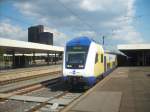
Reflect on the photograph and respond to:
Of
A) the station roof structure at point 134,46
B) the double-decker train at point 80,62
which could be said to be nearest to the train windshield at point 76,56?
the double-decker train at point 80,62

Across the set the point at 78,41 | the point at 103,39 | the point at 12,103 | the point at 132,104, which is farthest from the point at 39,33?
the point at 132,104

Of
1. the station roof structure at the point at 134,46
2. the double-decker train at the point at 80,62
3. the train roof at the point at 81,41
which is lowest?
the double-decker train at the point at 80,62

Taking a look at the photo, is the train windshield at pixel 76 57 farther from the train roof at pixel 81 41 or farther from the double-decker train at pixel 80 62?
the train roof at pixel 81 41

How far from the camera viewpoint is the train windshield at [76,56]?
59.1 ft

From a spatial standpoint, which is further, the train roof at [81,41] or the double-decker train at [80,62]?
the train roof at [81,41]

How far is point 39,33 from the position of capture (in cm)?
4344

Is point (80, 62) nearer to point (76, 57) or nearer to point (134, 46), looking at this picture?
point (76, 57)

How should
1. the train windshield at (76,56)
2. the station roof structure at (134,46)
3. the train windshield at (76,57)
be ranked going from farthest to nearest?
the station roof structure at (134,46), the train windshield at (76,57), the train windshield at (76,56)

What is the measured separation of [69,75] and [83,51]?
1.79 meters

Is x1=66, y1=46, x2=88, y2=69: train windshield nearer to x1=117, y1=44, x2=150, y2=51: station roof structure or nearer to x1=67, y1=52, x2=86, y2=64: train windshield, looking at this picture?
x1=67, y1=52, x2=86, y2=64: train windshield

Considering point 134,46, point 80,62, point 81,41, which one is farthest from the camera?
point 134,46

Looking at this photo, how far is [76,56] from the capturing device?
60.4ft

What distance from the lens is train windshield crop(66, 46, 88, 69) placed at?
18.0 m

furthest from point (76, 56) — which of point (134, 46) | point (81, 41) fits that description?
point (134, 46)
